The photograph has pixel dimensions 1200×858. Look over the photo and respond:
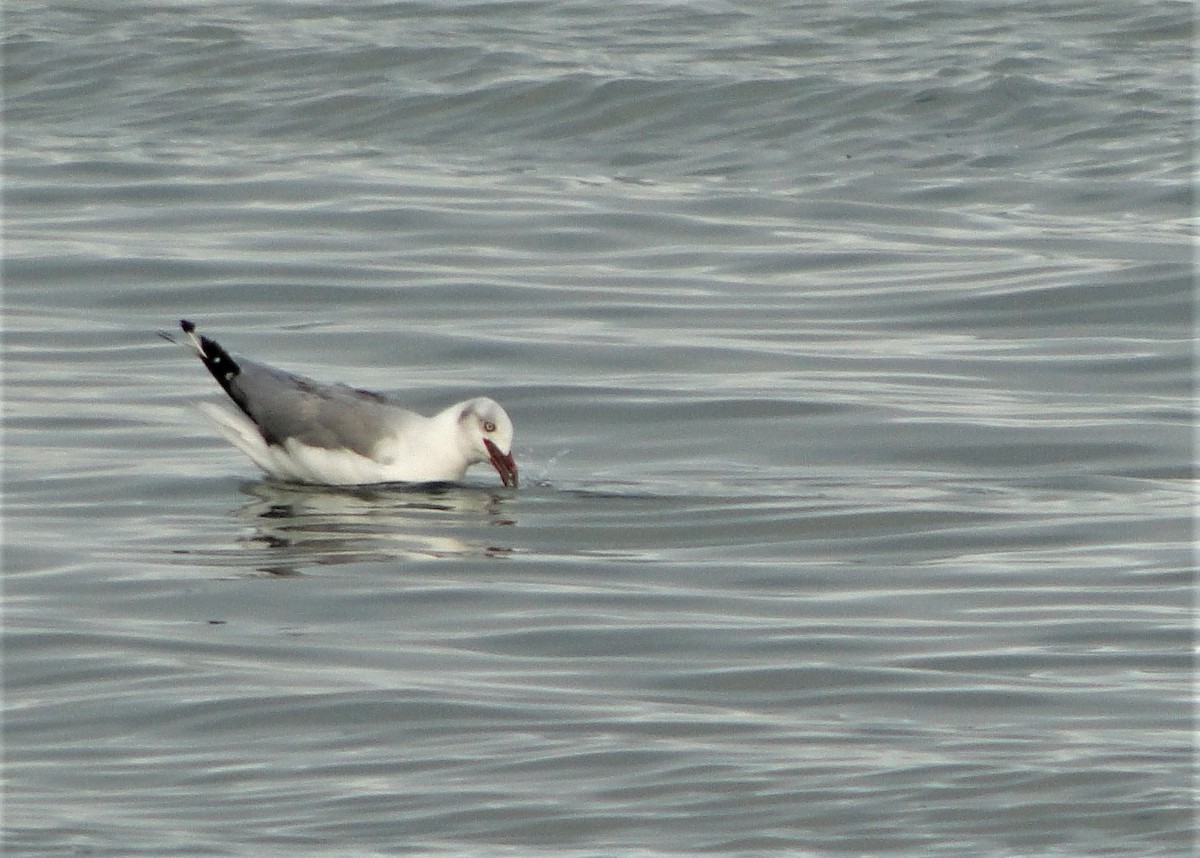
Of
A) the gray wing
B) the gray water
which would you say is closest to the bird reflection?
the gray water

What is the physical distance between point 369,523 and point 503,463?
0.83m

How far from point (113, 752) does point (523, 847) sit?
1.35 metres

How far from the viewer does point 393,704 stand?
23.7 feet

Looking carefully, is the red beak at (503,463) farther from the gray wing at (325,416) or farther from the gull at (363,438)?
the gray wing at (325,416)

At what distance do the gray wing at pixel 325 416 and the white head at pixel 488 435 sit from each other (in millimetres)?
256

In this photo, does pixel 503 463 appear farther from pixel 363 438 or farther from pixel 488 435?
pixel 363 438

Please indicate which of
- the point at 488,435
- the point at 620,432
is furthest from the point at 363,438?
the point at 620,432

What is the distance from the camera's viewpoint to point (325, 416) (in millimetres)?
10758

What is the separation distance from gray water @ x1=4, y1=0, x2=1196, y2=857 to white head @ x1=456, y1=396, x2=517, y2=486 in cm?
17

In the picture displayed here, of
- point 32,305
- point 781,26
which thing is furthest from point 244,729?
point 781,26

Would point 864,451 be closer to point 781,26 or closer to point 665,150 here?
point 665,150

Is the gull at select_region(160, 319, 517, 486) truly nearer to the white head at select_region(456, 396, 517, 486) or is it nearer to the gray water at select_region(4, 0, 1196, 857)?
the white head at select_region(456, 396, 517, 486)

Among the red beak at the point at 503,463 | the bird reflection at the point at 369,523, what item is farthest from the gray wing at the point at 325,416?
the red beak at the point at 503,463

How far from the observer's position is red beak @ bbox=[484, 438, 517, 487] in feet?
35.2
